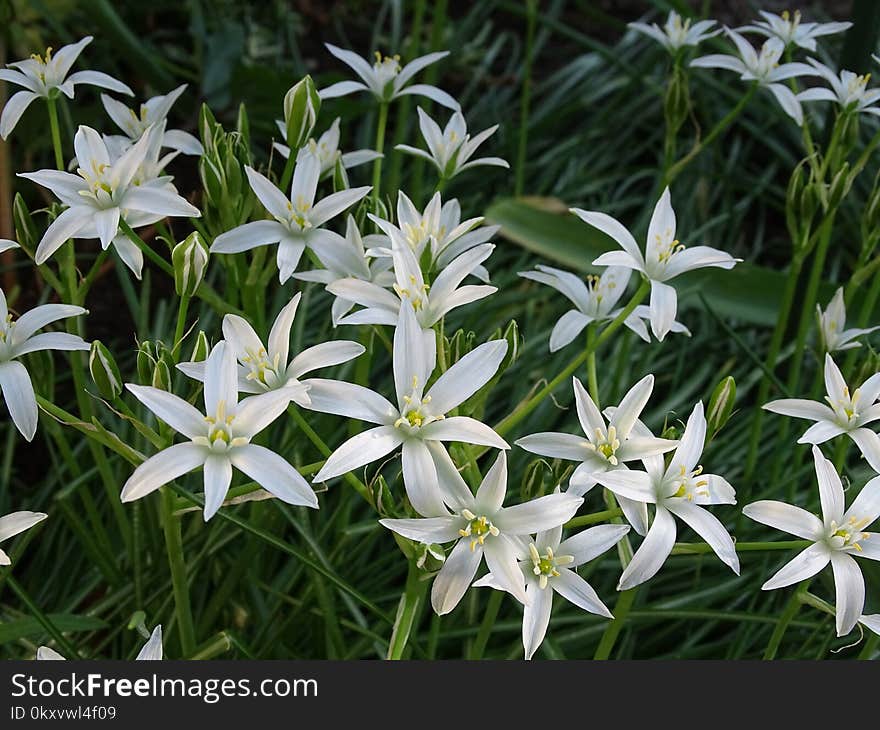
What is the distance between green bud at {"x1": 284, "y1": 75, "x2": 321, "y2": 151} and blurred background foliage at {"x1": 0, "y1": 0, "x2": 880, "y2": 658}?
37 centimetres

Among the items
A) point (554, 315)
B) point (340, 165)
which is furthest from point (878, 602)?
point (554, 315)

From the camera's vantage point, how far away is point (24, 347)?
0.90 metres

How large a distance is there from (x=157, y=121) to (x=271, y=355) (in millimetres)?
358

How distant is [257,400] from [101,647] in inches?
23.6

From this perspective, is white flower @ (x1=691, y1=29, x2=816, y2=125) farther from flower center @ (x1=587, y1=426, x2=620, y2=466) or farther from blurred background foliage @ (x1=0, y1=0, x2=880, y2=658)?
flower center @ (x1=587, y1=426, x2=620, y2=466)

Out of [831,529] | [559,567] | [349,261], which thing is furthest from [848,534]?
[349,261]

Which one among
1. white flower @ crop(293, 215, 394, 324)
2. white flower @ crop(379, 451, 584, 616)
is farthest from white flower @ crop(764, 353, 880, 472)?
white flower @ crop(293, 215, 394, 324)

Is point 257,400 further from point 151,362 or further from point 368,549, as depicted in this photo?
point 368,549

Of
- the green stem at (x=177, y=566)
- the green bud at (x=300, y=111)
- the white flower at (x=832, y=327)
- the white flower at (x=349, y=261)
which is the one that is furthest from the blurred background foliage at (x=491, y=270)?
the green bud at (x=300, y=111)

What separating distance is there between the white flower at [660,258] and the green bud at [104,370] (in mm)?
422

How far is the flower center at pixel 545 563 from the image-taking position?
83cm

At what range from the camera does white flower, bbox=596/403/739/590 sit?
0.81 m

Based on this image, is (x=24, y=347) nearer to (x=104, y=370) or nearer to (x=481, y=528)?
(x=104, y=370)

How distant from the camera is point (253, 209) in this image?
1130 millimetres
